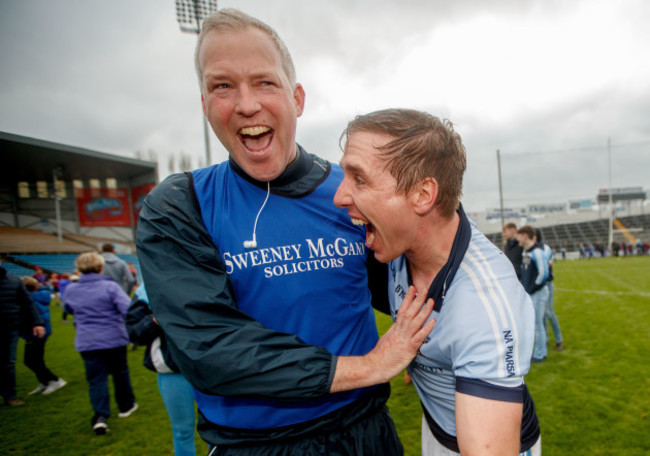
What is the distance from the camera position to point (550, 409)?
4809 mm

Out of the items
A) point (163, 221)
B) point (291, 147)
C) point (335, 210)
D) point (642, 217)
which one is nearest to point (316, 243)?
point (335, 210)

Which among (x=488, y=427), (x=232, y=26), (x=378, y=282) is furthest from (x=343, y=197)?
(x=488, y=427)

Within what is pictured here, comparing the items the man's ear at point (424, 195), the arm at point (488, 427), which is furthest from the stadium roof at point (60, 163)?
the arm at point (488, 427)

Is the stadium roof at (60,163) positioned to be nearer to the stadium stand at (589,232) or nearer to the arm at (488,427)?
the arm at (488,427)

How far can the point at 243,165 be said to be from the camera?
60.2 inches

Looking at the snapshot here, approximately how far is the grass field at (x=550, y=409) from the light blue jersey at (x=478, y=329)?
3280mm

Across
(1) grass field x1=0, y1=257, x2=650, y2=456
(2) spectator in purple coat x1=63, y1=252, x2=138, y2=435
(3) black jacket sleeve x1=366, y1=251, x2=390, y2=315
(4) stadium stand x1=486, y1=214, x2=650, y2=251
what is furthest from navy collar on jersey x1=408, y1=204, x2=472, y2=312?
(4) stadium stand x1=486, y1=214, x2=650, y2=251

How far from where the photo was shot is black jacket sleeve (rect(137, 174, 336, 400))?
116cm

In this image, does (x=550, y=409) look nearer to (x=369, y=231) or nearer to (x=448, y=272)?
(x=448, y=272)

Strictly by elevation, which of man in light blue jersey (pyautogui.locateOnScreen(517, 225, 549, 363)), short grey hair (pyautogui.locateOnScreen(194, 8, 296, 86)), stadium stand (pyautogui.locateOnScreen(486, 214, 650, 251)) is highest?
short grey hair (pyautogui.locateOnScreen(194, 8, 296, 86))

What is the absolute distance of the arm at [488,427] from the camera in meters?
1.12

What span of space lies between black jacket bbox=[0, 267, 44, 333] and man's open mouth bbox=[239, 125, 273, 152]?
6536mm

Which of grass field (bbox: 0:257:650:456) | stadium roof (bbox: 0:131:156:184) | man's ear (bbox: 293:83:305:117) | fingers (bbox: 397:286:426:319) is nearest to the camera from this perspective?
fingers (bbox: 397:286:426:319)

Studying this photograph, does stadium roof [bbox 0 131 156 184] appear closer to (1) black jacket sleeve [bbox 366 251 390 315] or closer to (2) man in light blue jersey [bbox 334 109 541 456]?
(1) black jacket sleeve [bbox 366 251 390 315]
